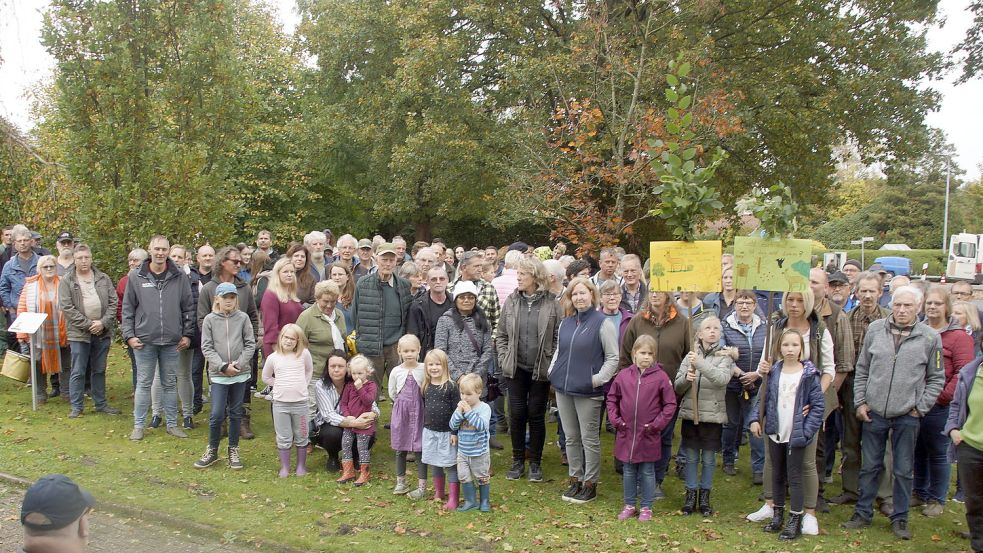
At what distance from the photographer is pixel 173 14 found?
12586mm

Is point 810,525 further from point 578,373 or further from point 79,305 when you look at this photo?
point 79,305

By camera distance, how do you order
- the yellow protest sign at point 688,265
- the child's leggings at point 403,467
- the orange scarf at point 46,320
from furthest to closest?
1. the orange scarf at point 46,320
2. the child's leggings at point 403,467
3. the yellow protest sign at point 688,265

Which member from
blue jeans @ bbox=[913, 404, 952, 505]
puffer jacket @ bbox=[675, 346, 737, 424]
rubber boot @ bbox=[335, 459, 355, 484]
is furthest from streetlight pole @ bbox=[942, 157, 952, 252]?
rubber boot @ bbox=[335, 459, 355, 484]

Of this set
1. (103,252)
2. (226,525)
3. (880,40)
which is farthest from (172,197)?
(880,40)

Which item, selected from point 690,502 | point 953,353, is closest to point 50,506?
point 690,502

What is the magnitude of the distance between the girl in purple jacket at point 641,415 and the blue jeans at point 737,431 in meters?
1.52

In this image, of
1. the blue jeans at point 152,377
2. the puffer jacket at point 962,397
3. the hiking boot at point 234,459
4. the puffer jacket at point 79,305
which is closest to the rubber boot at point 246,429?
the blue jeans at point 152,377

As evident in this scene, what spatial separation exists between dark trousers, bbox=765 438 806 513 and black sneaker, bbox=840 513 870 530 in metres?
0.52

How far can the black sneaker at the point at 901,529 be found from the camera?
6340 millimetres

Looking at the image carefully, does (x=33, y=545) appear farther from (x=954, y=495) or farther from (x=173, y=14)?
(x=173, y=14)

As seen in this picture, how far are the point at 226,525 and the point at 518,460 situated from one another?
116 inches

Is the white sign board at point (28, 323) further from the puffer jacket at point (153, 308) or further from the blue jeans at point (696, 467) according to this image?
the blue jeans at point (696, 467)

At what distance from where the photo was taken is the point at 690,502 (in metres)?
6.82

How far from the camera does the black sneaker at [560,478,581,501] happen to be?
7207 mm
